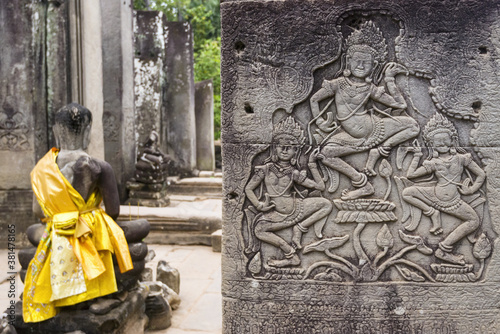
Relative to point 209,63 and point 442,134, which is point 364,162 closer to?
point 442,134

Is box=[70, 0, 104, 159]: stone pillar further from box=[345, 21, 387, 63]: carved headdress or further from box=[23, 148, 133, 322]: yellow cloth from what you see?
box=[345, 21, 387, 63]: carved headdress

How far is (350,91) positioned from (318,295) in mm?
1206

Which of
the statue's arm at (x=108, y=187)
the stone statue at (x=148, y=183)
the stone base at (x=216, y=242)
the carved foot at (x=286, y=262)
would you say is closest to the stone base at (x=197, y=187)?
the stone statue at (x=148, y=183)

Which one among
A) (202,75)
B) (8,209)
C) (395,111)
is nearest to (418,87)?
(395,111)

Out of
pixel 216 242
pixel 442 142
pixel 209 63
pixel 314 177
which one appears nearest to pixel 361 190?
pixel 314 177

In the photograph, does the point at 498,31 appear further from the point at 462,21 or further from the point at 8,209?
the point at 8,209

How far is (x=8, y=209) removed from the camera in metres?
6.69

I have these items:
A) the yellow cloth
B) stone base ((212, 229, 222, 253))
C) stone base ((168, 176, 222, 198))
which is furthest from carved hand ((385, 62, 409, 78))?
stone base ((168, 176, 222, 198))

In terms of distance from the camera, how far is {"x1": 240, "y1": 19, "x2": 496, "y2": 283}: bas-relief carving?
2893 mm

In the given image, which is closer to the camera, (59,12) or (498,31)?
(498,31)

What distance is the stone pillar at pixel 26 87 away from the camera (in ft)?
21.5

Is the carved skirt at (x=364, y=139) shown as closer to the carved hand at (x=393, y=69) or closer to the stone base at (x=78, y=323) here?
the carved hand at (x=393, y=69)

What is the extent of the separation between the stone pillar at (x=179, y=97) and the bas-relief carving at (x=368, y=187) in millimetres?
10229

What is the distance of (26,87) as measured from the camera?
6594 millimetres
